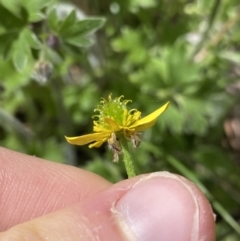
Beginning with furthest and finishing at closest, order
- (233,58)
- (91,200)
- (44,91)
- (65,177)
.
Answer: (44,91) < (233,58) < (65,177) < (91,200)

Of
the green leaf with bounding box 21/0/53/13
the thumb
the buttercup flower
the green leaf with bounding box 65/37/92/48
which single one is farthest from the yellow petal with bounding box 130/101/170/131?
the green leaf with bounding box 21/0/53/13

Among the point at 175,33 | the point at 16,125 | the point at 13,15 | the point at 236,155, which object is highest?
the point at 13,15

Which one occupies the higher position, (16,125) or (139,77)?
(139,77)

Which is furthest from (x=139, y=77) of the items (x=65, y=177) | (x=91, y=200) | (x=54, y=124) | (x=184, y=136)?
(x=91, y=200)

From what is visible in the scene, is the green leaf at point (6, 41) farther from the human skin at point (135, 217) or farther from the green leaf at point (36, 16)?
the human skin at point (135, 217)

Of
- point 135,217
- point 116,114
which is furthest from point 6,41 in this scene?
Answer: point 135,217

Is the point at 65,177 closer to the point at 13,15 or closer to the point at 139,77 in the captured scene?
the point at 13,15

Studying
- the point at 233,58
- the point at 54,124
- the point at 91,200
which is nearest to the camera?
the point at 91,200
